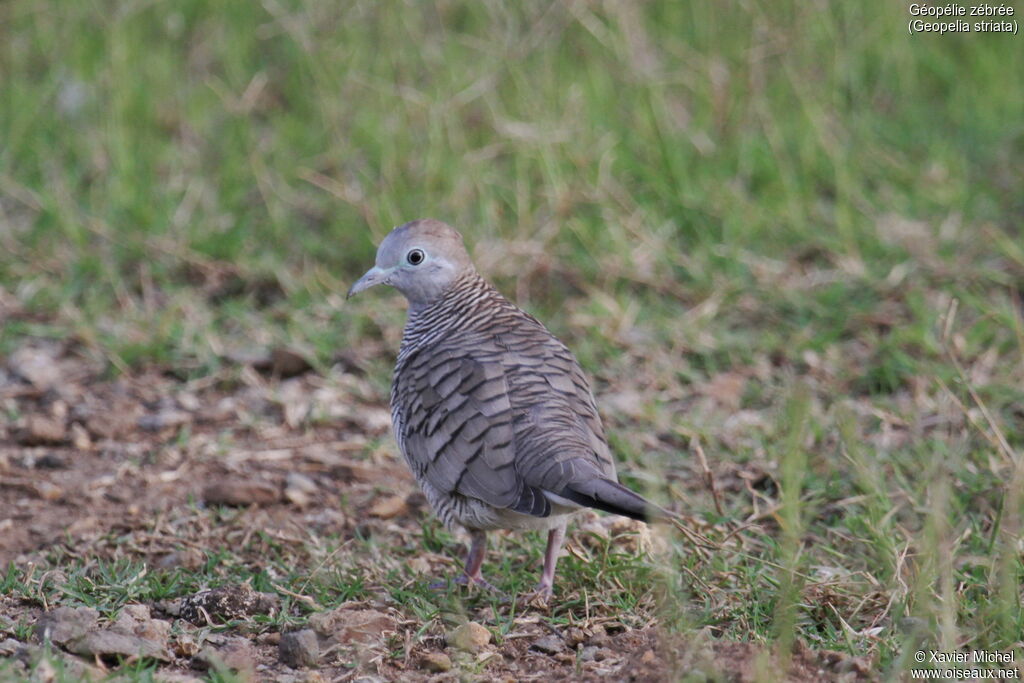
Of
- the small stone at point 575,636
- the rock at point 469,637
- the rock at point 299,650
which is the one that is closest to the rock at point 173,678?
the rock at point 299,650

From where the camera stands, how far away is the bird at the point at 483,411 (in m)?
3.50

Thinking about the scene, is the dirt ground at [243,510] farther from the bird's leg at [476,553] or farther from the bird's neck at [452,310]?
the bird's neck at [452,310]

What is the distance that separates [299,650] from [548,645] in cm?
A: 65

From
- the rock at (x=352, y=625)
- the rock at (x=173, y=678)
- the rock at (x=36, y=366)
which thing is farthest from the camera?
the rock at (x=36, y=366)

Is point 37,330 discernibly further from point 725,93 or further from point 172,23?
point 725,93

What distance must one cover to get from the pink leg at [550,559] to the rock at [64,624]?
1.21 m

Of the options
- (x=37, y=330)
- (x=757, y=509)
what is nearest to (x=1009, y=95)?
(x=757, y=509)

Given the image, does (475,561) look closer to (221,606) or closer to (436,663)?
(436,663)

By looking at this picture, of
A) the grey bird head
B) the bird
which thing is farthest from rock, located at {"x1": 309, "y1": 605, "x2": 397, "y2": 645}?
the grey bird head

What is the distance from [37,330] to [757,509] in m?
3.32

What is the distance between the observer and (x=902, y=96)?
304 inches

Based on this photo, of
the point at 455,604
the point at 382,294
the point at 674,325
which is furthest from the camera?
the point at 382,294

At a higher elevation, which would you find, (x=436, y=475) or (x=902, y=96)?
(x=902, y=96)

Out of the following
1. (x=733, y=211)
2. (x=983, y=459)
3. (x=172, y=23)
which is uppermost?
(x=172, y=23)
